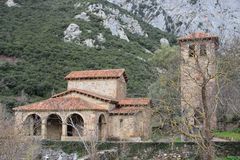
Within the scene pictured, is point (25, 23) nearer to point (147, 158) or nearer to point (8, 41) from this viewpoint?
point (8, 41)

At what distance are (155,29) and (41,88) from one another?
47881mm

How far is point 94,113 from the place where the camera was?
124 ft

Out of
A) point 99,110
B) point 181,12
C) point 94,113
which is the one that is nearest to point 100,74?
point 99,110

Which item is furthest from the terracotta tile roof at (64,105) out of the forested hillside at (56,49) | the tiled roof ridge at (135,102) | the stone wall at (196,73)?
the forested hillside at (56,49)

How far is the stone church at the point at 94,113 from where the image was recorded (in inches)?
1513

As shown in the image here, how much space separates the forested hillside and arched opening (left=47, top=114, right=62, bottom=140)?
11.1 metres

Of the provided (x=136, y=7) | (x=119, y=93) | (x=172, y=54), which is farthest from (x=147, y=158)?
(x=136, y=7)

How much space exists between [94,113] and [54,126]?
6378mm

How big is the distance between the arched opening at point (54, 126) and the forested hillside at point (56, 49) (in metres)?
11.1

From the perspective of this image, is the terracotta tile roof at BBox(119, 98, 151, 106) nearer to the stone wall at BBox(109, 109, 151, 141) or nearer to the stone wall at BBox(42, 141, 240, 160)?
the stone wall at BBox(109, 109, 151, 141)

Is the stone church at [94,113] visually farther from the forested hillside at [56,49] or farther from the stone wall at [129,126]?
the forested hillside at [56,49]

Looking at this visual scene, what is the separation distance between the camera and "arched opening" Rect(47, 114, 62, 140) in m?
41.9

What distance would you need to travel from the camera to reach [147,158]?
31500 mm

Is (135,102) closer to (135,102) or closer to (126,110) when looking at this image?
(135,102)
